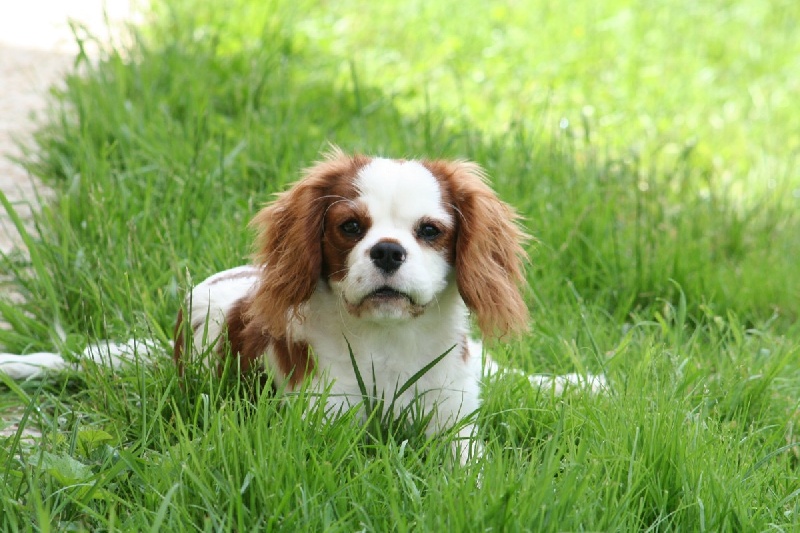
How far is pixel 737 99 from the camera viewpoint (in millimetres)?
7098

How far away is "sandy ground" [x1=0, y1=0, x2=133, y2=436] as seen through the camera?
4625mm

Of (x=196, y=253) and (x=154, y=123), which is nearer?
(x=196, y=253)

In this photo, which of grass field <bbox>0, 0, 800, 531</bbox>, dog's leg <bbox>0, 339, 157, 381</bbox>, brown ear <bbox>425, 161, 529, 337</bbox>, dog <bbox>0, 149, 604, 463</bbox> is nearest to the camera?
grass field <bbox>0, 0, 800, 531</bbox>

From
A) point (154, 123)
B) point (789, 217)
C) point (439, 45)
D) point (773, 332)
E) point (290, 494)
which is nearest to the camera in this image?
point (290, 494)

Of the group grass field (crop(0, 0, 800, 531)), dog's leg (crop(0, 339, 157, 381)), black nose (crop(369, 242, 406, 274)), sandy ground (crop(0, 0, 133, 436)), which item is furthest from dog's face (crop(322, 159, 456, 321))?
sandy ground (crop(0, 0, 133, 436))

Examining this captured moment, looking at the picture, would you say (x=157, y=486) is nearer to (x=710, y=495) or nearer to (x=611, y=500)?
(x=611, y=500)

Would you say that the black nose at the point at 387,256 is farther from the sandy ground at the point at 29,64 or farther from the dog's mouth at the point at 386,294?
the sandy ground at the point at 29,64

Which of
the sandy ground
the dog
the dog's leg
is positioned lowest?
the dog's leg

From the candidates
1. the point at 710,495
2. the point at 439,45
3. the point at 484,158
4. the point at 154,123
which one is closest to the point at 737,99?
the point at 439,45

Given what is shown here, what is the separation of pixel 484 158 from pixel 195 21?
8.09 ft

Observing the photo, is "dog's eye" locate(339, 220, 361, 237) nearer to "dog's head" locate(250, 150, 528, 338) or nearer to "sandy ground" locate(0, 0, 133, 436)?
"dog's head" locate(250, 150, 528, 338)

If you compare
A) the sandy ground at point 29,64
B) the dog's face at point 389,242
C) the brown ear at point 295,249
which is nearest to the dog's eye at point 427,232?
the dog's face at point 389,242

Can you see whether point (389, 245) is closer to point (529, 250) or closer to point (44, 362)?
point (44, 362)

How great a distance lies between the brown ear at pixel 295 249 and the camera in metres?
2.88
